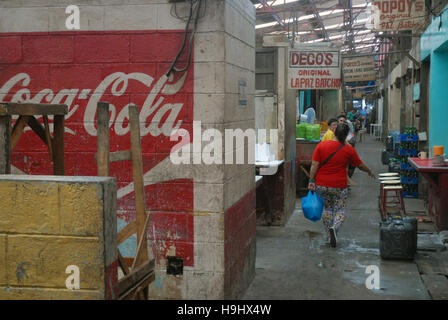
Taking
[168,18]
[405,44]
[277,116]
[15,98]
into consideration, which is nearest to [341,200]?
[277,116]

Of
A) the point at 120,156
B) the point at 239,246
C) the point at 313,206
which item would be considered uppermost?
the point at 120,156

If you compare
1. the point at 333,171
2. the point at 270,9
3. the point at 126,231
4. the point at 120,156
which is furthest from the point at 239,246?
the point at 270,9

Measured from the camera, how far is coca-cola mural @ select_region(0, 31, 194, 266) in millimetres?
5438

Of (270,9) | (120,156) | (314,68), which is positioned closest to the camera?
(120,156)

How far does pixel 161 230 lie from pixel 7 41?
2466 millimetres

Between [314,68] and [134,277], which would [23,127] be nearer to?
[134,277]

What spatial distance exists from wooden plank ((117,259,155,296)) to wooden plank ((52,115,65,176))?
0.98 m

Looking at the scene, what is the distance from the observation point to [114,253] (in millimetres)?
3324

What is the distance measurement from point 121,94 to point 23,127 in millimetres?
1684

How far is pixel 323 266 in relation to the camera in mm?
7547

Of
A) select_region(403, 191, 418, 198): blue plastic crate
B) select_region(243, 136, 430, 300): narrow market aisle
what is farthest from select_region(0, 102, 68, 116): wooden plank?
select_region(403, 191, 418, 198): blue plastic crate

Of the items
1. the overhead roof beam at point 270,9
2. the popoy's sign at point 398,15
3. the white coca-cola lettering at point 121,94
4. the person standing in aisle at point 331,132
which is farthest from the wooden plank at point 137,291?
the overhead roof beam at point 270,9
